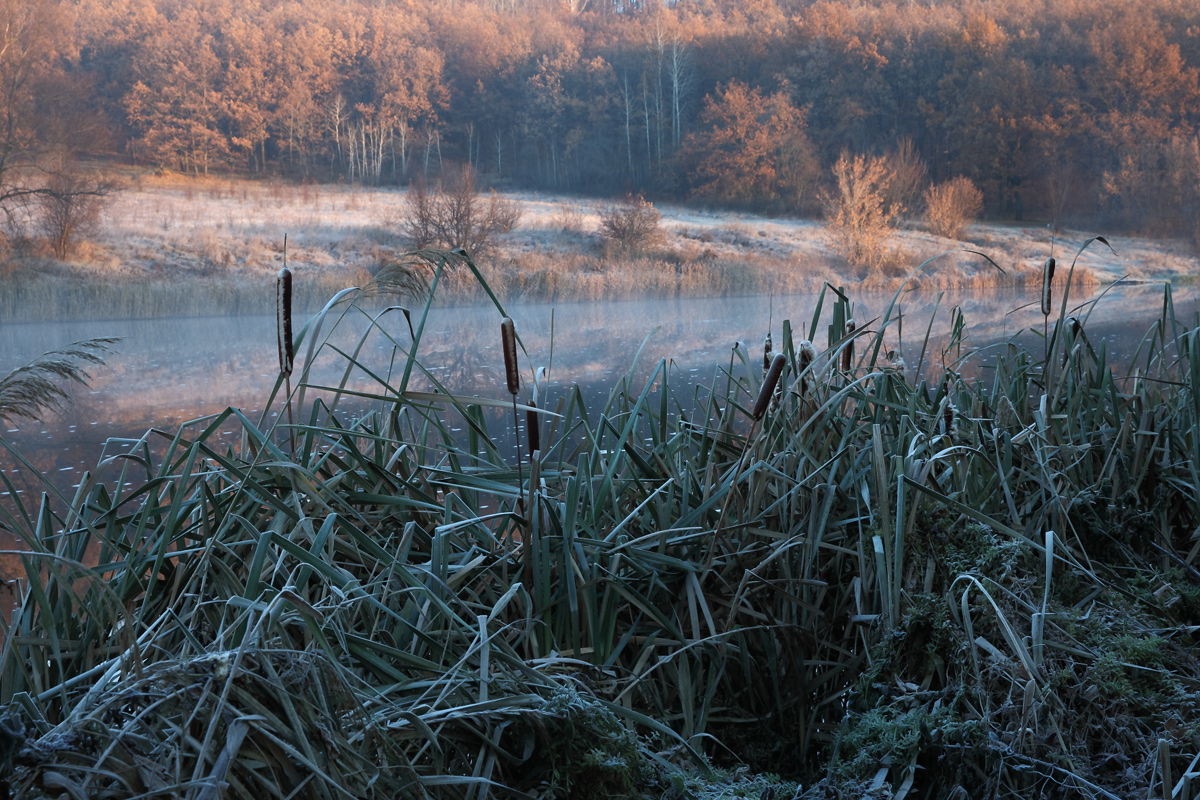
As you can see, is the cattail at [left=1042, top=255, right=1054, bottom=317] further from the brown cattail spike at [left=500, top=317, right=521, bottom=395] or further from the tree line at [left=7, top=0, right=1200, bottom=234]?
the tree line at [left=7, top=0, right=1200, bottom=234]

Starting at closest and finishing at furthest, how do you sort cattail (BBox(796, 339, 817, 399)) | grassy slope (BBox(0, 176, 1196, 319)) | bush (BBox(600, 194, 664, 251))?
cattail (BBox(796, 339, 817, 399)), grassy slope (BBox(0, 176, 1196, 319)), bush (BBox(600, 194, 664, 251))

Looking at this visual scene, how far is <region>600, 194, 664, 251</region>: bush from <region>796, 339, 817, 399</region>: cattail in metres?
8.93

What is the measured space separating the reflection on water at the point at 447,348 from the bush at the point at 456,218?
1.36m

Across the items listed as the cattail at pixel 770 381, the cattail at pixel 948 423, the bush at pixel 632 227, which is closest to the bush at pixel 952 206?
the bush at pixel 632 227

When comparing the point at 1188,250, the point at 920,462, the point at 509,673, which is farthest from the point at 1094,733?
the point at 1188,250

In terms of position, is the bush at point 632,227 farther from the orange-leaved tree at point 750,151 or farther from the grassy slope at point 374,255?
the orange-leaved tree at point 750,151

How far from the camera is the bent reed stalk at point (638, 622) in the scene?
0.38 meters

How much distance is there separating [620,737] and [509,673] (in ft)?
0.27

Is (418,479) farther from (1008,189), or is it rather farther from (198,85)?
(1008,189)

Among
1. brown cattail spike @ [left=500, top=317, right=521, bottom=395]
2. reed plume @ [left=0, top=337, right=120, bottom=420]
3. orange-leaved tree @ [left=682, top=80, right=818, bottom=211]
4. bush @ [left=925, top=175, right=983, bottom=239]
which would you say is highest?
orange-leaved tree @ [left=682, top=80, right=818, bottom=211]

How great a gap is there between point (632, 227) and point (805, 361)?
9.10m

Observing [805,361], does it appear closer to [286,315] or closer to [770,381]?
[770,381]

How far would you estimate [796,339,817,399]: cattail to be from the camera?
86 cm

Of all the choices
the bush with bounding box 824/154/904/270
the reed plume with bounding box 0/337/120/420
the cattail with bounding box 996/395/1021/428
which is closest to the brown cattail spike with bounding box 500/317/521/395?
the reed plume with bounding box 0/337/120/420
